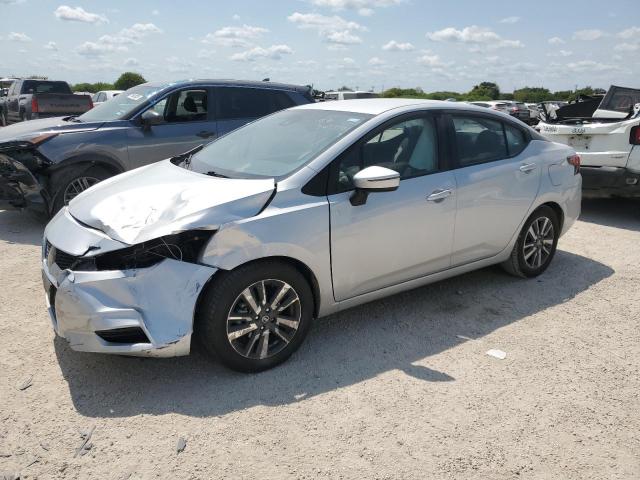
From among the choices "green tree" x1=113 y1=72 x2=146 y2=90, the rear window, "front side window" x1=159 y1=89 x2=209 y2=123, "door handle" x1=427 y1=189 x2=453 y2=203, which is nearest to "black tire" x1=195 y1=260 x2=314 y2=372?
"door handle" x1=427 y1=189 x2=453 y2=203

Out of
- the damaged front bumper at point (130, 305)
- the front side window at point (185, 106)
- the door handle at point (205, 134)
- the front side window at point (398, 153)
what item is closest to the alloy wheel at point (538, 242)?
the front side window at point (398, 153)

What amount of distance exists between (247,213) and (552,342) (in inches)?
90.6

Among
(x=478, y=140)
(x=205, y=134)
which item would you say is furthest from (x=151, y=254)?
(x=205, y=134)

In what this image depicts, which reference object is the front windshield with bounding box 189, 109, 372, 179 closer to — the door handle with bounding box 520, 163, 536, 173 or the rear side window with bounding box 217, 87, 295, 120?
the door handle with bounding box 520, 163, 536, 173

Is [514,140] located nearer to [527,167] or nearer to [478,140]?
[527,167]

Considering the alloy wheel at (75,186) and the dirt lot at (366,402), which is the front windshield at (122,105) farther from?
the dirt lot at (366,402)

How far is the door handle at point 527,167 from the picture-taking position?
4.57 m

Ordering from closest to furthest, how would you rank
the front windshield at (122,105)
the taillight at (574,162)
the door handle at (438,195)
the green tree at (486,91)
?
the door handle at (438,195), the taillight at (574,162), the front windshield at (122,105), the green tree at (486,91)

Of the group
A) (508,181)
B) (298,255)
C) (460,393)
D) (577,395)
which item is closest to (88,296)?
(298,255)

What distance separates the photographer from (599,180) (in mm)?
6891

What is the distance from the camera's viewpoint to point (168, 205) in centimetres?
320

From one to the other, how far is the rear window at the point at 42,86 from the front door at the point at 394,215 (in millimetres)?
17744

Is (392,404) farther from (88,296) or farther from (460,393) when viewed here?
(88,296)

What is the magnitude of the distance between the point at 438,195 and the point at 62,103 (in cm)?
1310
